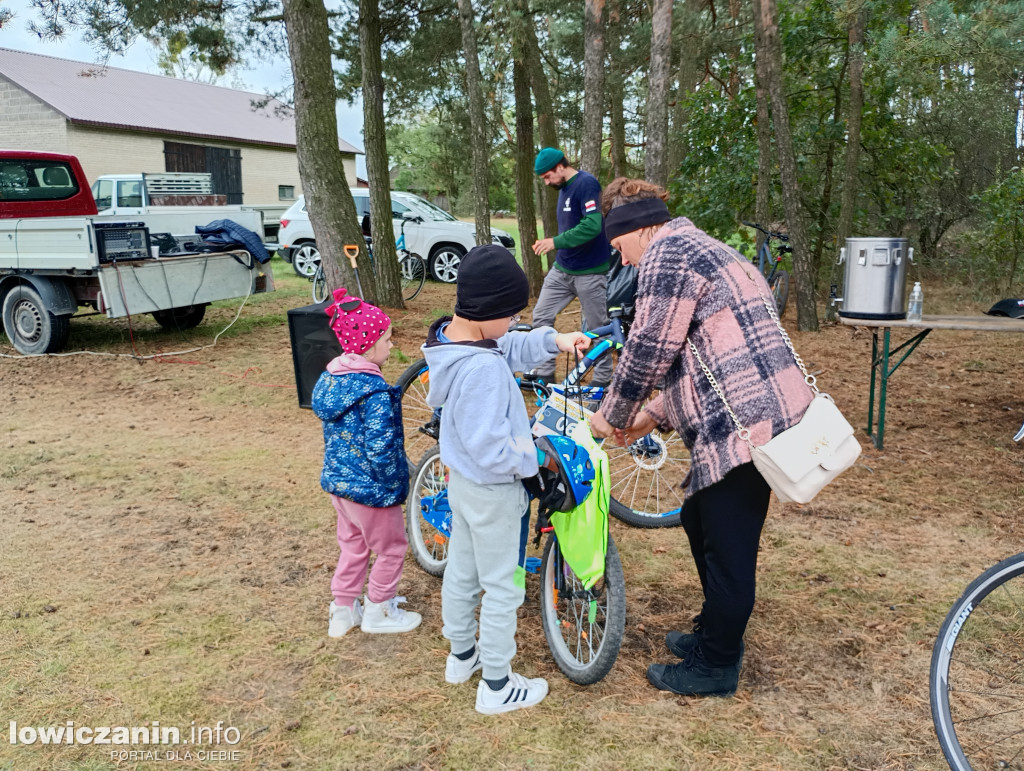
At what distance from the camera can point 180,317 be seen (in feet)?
34.5

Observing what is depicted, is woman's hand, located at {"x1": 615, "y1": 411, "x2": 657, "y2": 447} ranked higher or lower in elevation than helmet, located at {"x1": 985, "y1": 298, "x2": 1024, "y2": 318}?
lower

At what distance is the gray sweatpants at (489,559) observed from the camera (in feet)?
8.70

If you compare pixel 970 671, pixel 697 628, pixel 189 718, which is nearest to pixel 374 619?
pixel 189 718

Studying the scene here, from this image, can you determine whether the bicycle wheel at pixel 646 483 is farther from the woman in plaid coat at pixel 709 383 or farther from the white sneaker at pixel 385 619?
the woman in plaid coat at pixel 709 383

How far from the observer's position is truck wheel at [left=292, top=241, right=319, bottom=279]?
15297mm

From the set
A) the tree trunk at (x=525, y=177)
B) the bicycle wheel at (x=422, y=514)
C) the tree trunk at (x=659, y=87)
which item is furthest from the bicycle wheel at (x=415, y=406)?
the tree trunk at (x=525, y=177)

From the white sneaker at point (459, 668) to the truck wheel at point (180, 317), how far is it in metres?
8.63

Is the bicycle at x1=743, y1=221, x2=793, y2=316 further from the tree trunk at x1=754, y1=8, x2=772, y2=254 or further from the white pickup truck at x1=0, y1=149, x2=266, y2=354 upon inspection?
the white pickup truck at x1=0, y1=149, x2=266, y2=354

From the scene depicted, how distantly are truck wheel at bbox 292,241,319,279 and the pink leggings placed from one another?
12.7 metres

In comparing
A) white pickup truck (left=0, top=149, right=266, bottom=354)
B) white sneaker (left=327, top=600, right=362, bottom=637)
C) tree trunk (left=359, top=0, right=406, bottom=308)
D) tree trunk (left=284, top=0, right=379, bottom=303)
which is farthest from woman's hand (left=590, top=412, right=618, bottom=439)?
tree trunk (left=359, top=0, right=406, bottom=308)

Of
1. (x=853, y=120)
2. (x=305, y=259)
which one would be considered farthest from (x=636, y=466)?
(x=305, y=259)

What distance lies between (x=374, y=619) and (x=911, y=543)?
274cm

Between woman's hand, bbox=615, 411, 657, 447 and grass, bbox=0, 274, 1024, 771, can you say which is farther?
woman's hand, bbox=615, 411, 657, 447

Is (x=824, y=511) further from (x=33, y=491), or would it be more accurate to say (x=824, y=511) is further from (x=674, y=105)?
(x=674, y=105)
